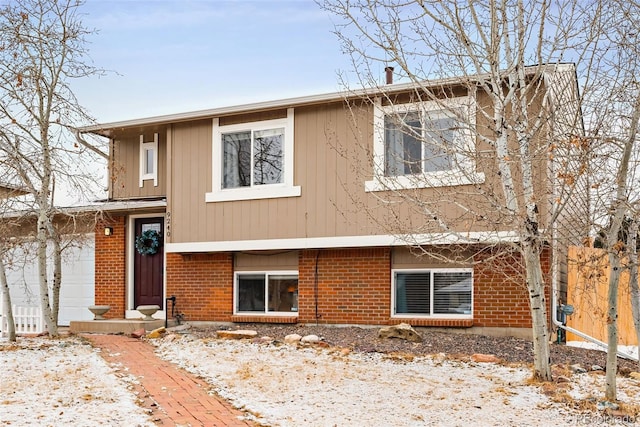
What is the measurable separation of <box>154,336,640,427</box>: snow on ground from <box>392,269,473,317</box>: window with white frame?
2.48 metres

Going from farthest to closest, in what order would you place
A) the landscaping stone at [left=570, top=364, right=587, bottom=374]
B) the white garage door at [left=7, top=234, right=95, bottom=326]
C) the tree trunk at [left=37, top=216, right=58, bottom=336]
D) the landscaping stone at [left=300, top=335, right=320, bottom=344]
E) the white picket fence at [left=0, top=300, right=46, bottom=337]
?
the white garage door at [left=7, top=234, right=95, bottom=326] < the white picket fence at [left=0, top=300, right=46, bottom=337] < the tree trunk at [left=37, top=216, right=58, bottom=336] < the landscaping stone at [left=300, top=335, right=320, bottom=344] < the landscaping stone at [left=570, top=364, right=587, bottom=374]

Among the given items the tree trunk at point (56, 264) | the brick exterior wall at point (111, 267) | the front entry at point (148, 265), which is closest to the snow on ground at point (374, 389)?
the tree trunk at point (56, 264)

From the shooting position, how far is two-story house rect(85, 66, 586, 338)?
11672mm

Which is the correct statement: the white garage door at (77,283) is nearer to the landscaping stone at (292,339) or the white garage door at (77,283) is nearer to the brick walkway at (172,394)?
the brick walkway at (172,394)

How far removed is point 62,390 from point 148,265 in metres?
7.70

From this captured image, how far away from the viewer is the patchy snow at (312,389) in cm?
659

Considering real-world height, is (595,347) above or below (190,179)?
below

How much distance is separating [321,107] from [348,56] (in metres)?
3.51

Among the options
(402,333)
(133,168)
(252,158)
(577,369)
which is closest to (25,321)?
(133,168)

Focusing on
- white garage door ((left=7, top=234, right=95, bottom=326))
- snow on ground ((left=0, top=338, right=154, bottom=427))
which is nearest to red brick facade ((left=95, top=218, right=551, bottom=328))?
white garage door ((left=7, top=234, right=95, bottom=326))

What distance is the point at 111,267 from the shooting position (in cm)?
1534

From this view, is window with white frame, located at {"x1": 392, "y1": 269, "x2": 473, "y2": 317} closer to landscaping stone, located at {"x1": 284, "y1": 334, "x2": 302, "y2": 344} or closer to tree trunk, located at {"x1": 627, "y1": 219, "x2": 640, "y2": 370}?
landscaping stone, located at {"x1": 284, "y1": 334, "x2": 302, "y2": 344}

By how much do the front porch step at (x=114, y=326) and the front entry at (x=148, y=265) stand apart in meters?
1.01

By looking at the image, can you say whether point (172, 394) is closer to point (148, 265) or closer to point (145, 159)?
point (148, 265)
